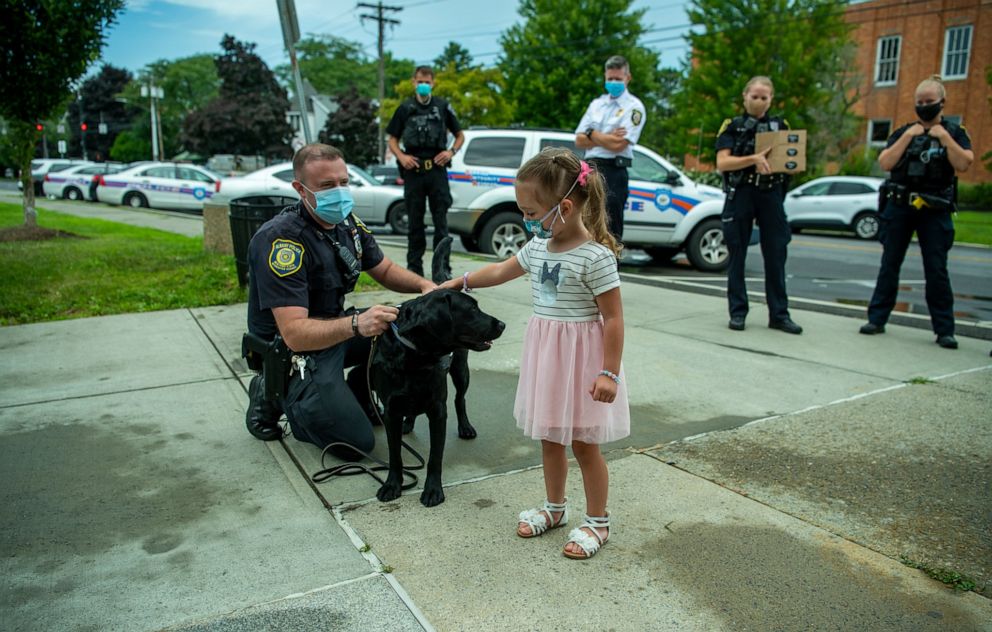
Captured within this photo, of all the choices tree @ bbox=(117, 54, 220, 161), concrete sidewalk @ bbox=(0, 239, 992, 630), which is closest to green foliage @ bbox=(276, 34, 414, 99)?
tree @ bbox=(117, 54, 220, 161)

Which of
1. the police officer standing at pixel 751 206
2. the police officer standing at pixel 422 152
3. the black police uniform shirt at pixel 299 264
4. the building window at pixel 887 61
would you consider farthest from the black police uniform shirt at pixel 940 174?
the building window at pixel 887 61

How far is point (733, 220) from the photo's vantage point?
249 inches

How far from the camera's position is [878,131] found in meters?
33.5

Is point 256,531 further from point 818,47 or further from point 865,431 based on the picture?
point 818,47

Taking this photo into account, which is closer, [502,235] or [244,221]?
[244,221]

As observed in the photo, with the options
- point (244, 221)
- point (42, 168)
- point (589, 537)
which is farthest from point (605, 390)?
point (42, 168)

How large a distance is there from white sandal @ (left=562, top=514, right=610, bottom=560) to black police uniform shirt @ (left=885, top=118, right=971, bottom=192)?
15.0 feet

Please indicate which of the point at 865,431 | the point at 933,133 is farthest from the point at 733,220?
the point at 865,431

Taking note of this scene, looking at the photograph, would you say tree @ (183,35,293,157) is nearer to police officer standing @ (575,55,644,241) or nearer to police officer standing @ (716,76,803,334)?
police officer standing @ (575,55,644,241)

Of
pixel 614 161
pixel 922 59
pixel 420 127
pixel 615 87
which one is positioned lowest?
pixel 614 161

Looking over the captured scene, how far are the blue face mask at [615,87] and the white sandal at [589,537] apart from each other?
15.5 ft

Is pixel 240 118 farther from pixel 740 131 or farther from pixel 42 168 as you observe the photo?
pixel 740 131

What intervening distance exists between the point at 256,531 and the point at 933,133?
5569 millimetres

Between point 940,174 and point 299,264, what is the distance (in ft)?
16.3
